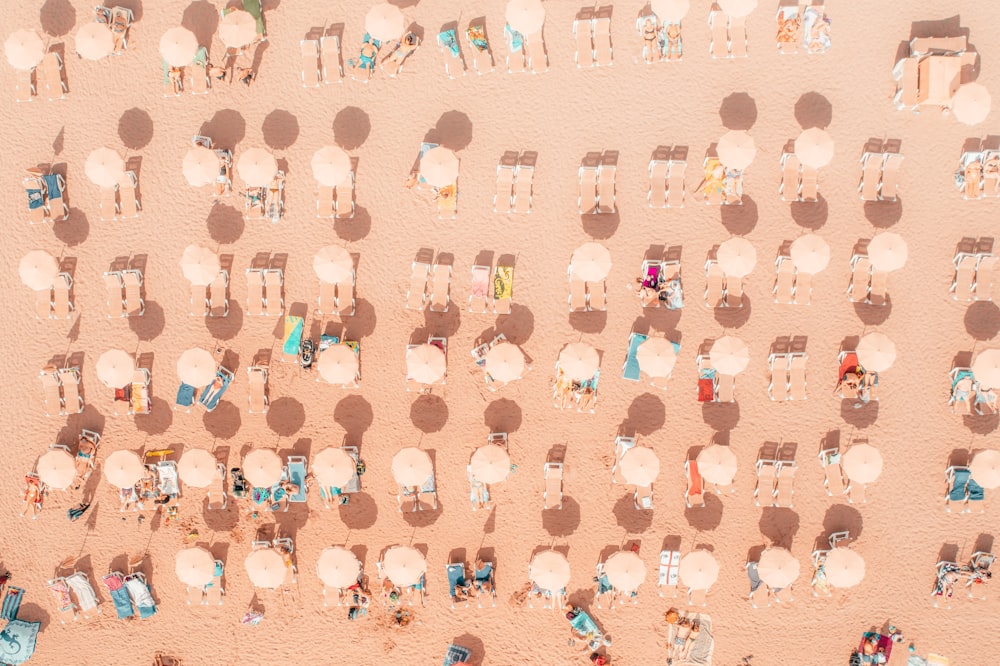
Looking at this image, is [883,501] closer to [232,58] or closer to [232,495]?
[232,495]

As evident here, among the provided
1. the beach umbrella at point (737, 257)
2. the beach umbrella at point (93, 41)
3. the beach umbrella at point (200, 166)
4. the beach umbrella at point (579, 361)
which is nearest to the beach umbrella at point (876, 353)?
the beach umbrella at point (737, 257)

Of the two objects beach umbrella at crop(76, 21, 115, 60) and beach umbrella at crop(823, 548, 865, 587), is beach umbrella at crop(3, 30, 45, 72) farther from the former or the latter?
beach umbrella at crop(823, 548, 865, 587)

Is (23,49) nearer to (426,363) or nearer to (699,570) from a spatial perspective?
(426,363)

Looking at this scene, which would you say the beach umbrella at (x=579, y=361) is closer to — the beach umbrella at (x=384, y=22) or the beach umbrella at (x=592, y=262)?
the beach umbrella at (x=592, y=262)

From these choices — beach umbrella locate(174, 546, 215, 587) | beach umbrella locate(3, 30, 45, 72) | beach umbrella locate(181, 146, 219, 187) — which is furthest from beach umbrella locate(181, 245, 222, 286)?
beach umbrella locate(174, 546, 215, 587)

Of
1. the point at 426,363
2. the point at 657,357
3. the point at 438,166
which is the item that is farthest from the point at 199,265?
the point at 657,357
